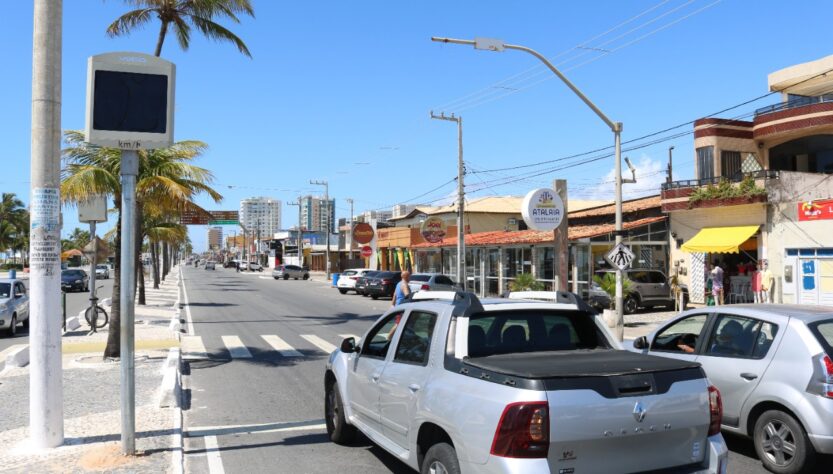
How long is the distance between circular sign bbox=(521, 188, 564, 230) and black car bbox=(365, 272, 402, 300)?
15985 mm

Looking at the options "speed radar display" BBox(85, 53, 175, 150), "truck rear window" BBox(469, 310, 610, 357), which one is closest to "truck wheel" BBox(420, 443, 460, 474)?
"truck rear window" BBox(469, 310, 610, 357)

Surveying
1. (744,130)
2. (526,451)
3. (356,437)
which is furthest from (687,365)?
(744,130)

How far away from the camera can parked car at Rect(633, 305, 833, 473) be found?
537 centimetres

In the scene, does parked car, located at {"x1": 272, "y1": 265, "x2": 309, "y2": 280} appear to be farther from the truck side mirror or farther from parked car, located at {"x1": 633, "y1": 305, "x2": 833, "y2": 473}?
parked car, located at {"x1": 633, "y1": 305, "x2": 833, "y2": 473}

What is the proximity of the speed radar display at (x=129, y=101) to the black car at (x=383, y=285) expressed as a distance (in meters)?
28.0

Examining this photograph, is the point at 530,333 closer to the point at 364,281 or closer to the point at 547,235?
the point at 547,235

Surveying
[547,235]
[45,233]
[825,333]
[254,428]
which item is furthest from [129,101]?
[547,235]

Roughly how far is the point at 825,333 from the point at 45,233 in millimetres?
7158

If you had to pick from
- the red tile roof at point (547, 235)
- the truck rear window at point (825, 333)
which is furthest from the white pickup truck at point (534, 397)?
the red tile roof at point (547, 235)

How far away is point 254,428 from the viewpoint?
24.8ft

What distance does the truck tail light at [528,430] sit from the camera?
3557 mm

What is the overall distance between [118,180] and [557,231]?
11891mm

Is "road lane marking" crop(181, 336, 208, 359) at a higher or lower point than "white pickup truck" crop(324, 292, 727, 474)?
lower

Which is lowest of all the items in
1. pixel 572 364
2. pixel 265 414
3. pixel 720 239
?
pixel 265 414
